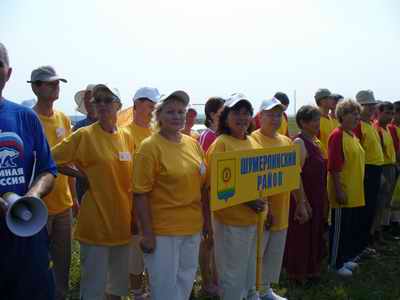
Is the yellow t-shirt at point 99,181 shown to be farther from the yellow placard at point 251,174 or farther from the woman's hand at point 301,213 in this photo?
the woman's hand at point 301,213

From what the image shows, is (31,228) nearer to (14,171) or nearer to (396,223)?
(14,171)

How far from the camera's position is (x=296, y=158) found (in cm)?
423

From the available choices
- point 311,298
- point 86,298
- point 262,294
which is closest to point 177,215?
point 86,298

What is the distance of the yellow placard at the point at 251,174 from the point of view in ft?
10.4

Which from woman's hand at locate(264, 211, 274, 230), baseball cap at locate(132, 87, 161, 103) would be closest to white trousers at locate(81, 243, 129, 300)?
woman's hand at locate(264, 211, 274, 230)

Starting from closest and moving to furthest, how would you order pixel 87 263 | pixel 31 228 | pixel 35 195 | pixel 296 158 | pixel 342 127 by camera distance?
pixel 31 228, pixel 35 195, pixel 87 263, pixel 296 158, pixel 342 127

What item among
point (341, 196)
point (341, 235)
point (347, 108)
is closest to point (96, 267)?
point (341, 196)

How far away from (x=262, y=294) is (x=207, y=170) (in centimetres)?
167

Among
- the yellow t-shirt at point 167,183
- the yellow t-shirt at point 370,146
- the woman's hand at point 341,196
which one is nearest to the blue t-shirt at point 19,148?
the yellow t-shirt at point 167,183

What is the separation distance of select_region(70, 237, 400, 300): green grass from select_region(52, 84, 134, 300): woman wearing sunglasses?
133 cm

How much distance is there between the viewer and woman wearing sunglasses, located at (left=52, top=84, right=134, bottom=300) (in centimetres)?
346

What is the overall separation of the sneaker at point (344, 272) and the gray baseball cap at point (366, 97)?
2320mm

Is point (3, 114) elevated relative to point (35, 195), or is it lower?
elevated

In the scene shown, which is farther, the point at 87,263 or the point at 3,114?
the point at 87,263
